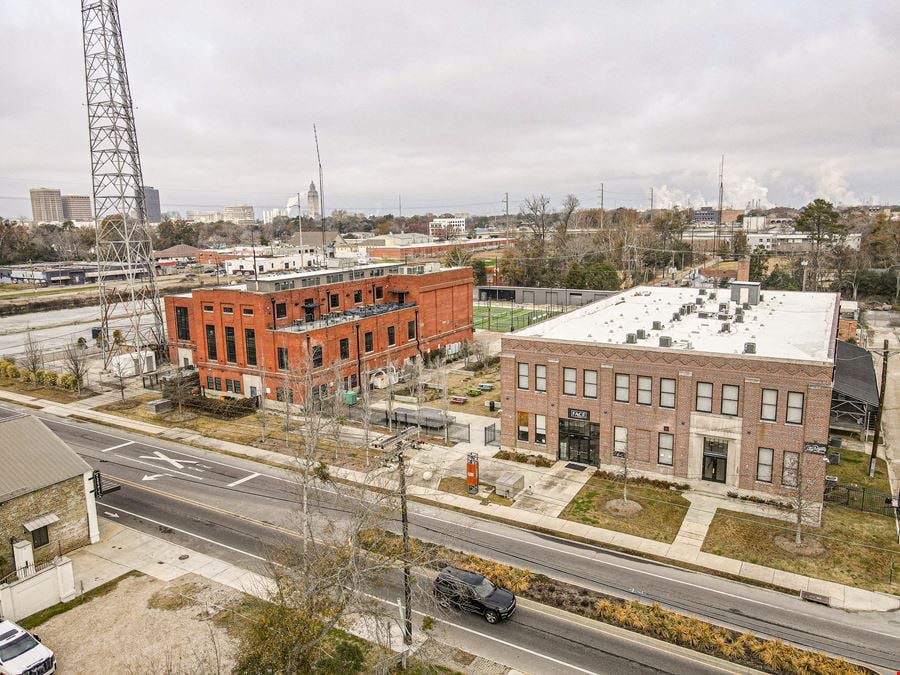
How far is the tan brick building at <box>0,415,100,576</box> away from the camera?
2650cm

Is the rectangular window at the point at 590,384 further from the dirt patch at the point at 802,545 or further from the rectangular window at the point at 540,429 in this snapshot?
the dirt patch at the point at 802,545

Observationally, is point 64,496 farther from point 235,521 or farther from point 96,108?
point 96,108

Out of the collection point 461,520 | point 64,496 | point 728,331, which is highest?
point 728,331

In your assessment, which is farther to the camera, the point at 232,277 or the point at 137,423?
the point at 232,277

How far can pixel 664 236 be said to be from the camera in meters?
151

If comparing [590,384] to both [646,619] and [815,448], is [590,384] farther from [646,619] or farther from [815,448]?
[646,619]

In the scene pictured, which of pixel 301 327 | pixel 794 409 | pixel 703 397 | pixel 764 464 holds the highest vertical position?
pixel 301 327

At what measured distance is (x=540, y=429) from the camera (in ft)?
132

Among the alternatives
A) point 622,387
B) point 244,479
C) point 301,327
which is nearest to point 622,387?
point 622,387

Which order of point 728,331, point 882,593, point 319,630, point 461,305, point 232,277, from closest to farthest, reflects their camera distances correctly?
point 319,630 → point 882,593 → point 728,331 → point 461,305 → point 232,277

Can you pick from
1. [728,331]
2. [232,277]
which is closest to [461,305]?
[728,331]

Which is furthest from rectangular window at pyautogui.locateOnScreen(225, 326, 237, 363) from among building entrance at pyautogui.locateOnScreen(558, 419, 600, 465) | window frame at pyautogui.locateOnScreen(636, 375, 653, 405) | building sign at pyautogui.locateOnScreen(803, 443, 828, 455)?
building sign at pyautogui.locateOnScreen(803, 443, 828, 455)

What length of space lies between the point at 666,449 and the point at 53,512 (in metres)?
32.2

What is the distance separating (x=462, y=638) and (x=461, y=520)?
9.83 m
